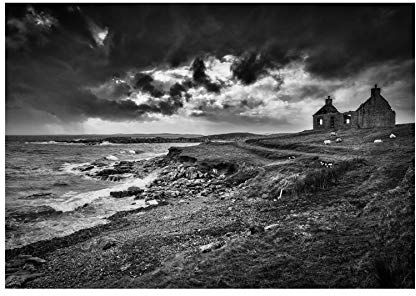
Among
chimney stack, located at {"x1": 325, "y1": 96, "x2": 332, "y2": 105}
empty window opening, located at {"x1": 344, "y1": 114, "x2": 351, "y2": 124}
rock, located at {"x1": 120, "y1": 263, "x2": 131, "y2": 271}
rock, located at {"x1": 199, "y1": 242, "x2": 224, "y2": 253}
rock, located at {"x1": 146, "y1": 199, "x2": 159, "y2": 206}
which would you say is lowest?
rock, located at {"x1": 146, "y1": 199, "x2": 159, "y2": 206}

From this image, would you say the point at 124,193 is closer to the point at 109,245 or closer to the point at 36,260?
the point at 36,260

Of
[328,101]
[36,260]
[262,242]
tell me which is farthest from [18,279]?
[328,101]

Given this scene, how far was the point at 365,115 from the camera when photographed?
4103 cm

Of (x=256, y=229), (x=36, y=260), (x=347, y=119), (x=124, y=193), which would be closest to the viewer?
(x=256, y=229)

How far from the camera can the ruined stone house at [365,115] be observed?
3966cm

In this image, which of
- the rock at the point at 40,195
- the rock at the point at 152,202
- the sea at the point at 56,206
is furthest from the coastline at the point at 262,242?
the rock at the point at 40,195

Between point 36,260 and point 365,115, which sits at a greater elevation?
point 365,115

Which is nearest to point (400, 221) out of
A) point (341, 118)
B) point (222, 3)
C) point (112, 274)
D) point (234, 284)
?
point (234, 284)

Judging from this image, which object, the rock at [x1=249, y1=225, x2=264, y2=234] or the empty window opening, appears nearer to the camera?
the rock at [x1=249, y1=225, x2=264, y2=234]

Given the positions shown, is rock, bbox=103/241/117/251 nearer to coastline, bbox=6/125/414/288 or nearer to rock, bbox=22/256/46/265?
coastline, bbox=6/125/414/288

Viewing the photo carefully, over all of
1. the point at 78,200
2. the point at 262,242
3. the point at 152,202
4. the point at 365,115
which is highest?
the point at 365,115

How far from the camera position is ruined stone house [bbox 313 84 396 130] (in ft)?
130

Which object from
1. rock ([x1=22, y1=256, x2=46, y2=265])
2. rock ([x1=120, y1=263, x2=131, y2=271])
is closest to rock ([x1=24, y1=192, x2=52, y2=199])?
rock ([x1=22, y1=256, x2=46, y2=265])

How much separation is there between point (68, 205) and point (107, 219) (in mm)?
5400
